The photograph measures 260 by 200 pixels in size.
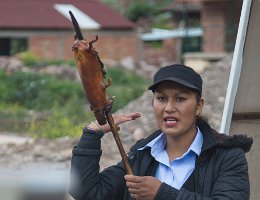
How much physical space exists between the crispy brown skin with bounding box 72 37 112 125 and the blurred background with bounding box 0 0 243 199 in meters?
0.24

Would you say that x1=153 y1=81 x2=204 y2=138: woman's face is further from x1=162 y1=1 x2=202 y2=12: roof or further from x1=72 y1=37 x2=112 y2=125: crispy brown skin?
x1=162 y1=1 x2=202 y2=12: roof

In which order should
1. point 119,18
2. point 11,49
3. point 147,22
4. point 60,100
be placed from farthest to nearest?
point 147,22, point 119,18, point 11,49, point 60,100

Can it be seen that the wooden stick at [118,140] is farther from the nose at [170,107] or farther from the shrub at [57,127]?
the shrub at [57,127]

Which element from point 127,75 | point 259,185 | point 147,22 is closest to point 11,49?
point 127,75

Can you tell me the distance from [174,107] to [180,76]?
108 mm

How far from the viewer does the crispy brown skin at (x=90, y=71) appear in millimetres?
2498

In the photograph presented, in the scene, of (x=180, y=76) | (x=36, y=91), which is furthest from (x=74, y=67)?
(x=180, y=76)

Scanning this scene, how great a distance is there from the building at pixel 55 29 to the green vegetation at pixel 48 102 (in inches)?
278

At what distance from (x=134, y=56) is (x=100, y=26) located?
2.01 meters

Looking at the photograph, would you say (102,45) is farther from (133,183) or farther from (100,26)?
(133,183)

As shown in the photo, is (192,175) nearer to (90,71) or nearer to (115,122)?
(115,122)

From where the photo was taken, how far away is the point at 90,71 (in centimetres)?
251

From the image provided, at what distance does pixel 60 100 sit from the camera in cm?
2248

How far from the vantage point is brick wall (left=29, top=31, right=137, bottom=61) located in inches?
1328
